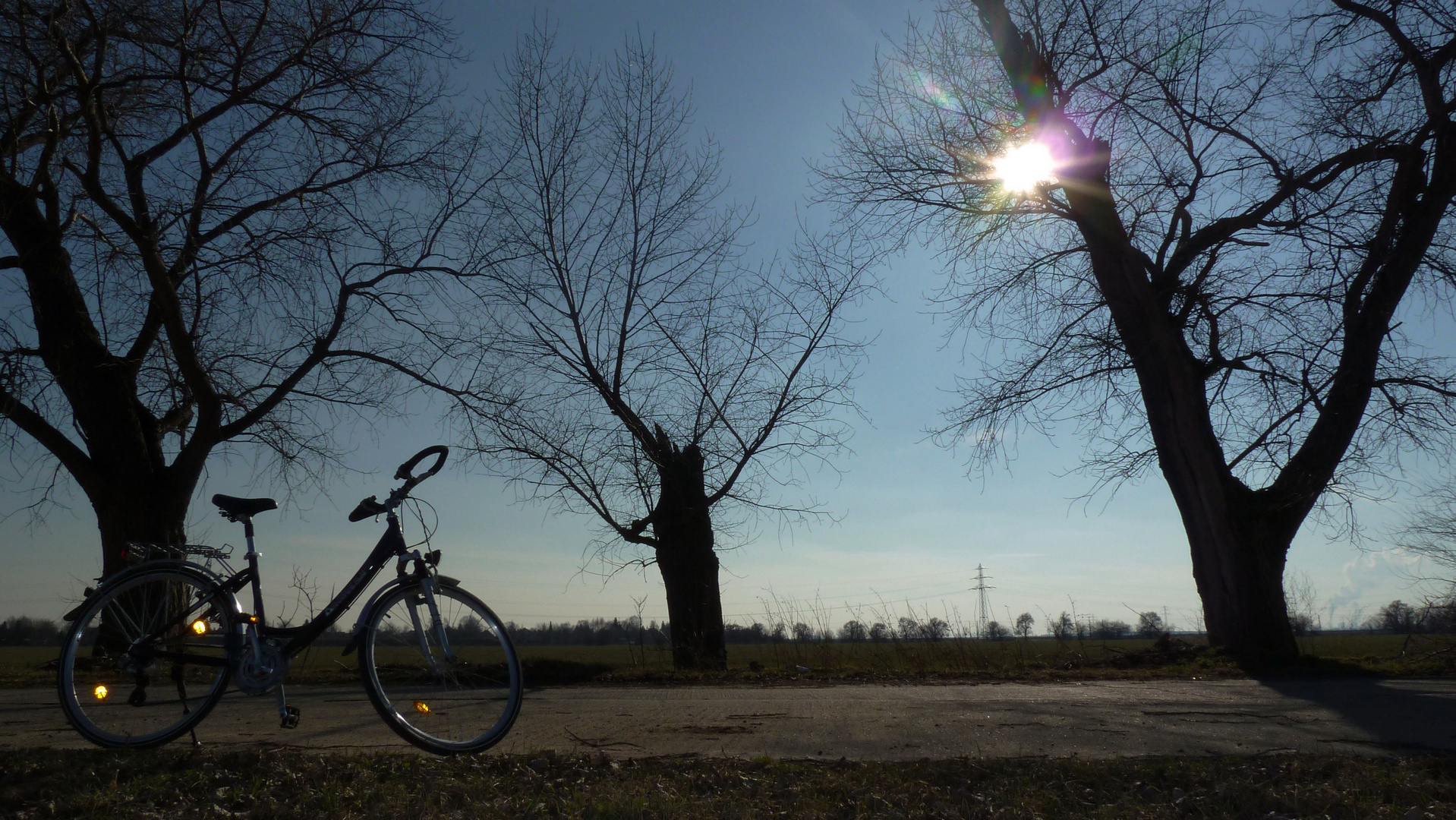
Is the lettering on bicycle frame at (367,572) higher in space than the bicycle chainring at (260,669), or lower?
higher

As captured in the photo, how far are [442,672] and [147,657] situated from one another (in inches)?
53.9

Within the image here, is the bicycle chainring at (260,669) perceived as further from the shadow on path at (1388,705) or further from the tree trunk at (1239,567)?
the tree trunk at (1239,567)

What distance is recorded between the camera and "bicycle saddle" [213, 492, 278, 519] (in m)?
4.11

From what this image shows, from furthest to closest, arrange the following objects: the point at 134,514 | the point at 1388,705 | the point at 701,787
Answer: the point at 134,514
the point at 1388,705
the point at 701,787

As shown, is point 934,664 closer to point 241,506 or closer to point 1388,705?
point 1388,705

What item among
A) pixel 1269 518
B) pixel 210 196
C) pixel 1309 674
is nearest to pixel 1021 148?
pixel 1269 518

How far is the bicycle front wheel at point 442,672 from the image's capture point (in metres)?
3.87

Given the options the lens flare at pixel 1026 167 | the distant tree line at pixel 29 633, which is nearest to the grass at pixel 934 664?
the distant tree line at pixel 29 633

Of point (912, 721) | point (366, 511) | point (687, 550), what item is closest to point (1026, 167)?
point (687, 550)

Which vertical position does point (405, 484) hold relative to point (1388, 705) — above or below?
above

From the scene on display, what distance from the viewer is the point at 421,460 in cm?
433

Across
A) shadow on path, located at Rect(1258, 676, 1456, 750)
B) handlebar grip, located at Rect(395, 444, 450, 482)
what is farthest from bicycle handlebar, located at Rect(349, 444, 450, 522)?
shadow on path, located at Rect(1258, 676, 1456, 750)

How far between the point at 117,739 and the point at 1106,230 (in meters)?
11.5

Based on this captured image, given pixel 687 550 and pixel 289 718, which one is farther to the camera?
pixel 687 550
